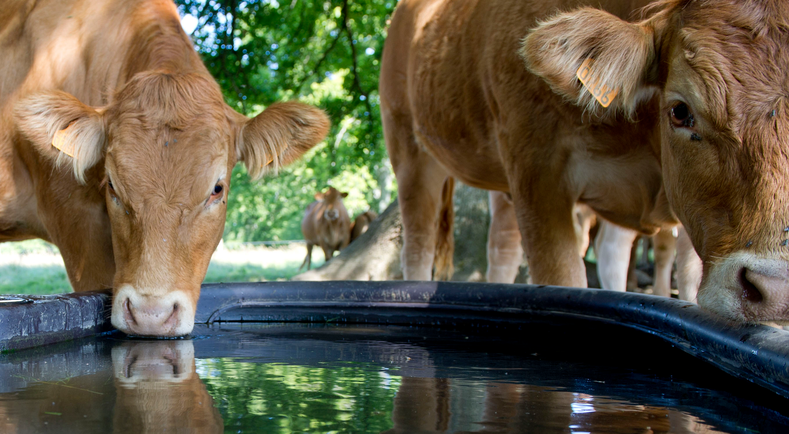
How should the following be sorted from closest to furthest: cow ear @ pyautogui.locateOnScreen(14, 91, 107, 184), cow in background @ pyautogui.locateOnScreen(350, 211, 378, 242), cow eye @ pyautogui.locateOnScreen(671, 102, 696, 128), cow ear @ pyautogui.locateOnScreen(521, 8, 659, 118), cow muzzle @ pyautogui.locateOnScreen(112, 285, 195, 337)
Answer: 1. cow eye @ pyautogui.locateOnScreen(671, 102, 696, 128)
2. cow ear @ pyautogui.locateOnScreen(521, 8, 659, 118)
3. cow muzzle @ pyautogui.locateOnScreen(112, 285, 195, 337)
4. cow ear @ pyautogui.locateOnScreen(14, 91, 107, 184)
5. cow in background @ pyautogui.locateOnScreen(350, 211, 378, 242)

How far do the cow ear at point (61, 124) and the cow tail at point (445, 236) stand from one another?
342 cm

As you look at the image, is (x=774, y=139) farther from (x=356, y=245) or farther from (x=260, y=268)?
(x=260, y=268)

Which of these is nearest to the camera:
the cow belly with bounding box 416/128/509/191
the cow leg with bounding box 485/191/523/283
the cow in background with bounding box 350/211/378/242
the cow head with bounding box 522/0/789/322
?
the cow head with bounding box 522/0/789/322

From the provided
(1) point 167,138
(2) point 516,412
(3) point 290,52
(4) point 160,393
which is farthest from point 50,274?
(2) point 516,412

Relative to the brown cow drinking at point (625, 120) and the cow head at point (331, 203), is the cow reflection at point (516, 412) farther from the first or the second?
the cow head at point (331, 203)

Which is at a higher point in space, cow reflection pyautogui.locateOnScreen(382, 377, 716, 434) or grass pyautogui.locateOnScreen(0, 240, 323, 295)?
cow reflection pyautogui.locateOnScreen(382, 377, 716, 434)

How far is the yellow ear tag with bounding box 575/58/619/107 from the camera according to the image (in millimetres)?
2453

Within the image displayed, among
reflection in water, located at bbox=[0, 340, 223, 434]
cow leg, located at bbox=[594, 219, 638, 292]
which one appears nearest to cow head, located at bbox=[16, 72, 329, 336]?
reflection in water, located at bbox=[0, 340, 223, 434]

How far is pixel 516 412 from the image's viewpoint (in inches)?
63.4

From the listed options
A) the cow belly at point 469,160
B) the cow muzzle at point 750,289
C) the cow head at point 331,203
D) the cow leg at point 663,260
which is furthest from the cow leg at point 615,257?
the cow head at point 331,203

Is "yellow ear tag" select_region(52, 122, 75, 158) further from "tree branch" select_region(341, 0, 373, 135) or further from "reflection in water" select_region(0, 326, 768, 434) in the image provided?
"tree branch" select_region(341, 0, 373, 135)

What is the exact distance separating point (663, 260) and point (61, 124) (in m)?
5.07

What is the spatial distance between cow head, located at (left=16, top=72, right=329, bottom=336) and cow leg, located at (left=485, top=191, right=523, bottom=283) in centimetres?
297

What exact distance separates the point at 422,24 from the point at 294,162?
1.87m
